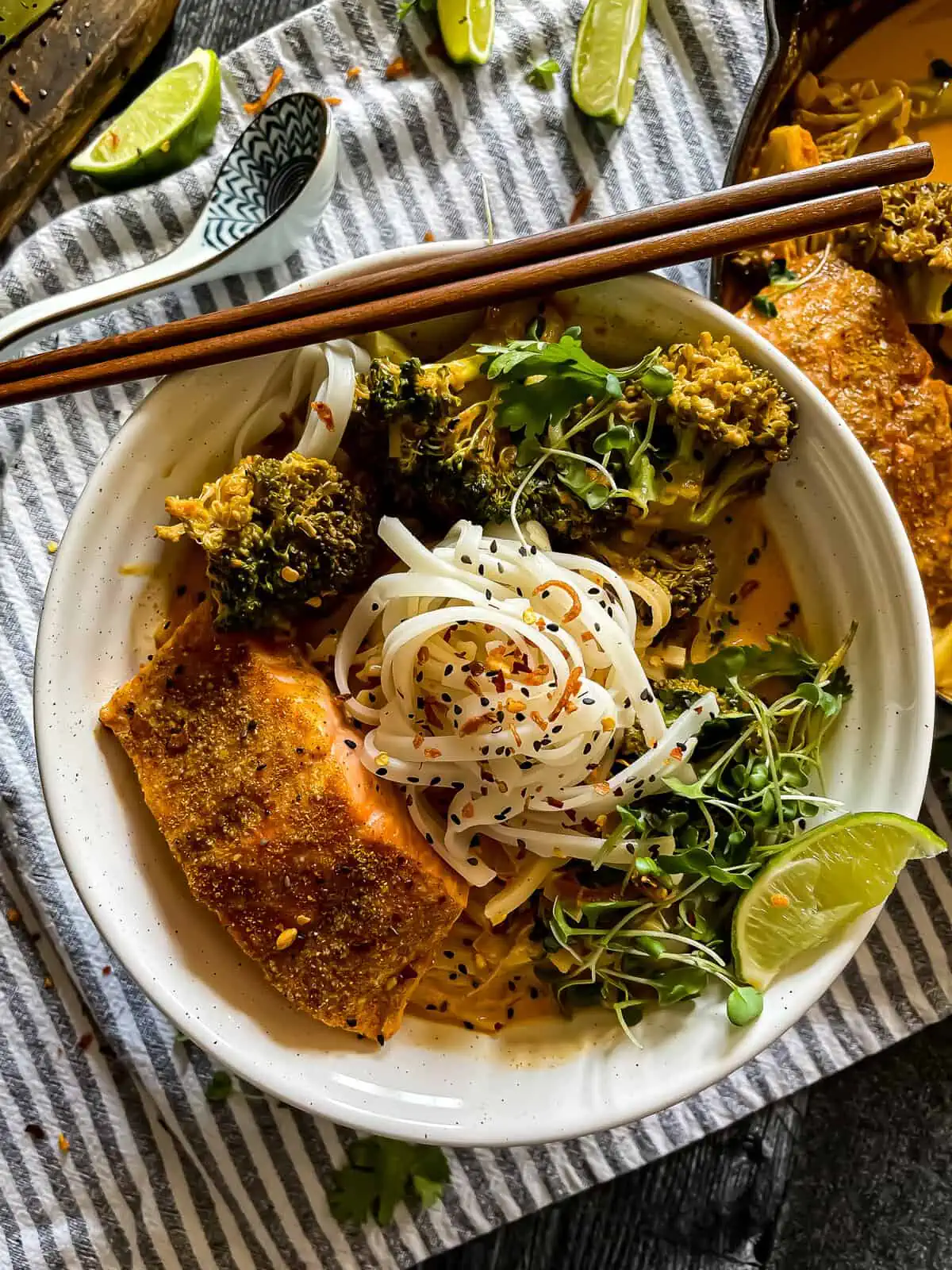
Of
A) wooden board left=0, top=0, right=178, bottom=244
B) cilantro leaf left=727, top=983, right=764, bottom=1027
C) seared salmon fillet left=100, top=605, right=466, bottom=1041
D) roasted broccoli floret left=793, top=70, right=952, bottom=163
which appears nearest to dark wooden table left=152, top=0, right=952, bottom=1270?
wooden board left=0, top=0, right=178, bottom=244

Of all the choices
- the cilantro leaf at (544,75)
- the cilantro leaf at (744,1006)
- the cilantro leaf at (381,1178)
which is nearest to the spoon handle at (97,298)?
the cilantro leaf at (544,75)

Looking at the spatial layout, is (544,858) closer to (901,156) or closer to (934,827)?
(934,827)

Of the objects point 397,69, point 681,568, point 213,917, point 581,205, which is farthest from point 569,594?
point 397,69

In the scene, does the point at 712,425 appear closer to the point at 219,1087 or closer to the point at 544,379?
the point at 544,379

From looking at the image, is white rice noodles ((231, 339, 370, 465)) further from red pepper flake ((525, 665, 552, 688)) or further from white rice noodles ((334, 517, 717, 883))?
red pepper flake ((525, 665, 552, 688))

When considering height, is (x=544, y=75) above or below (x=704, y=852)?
above

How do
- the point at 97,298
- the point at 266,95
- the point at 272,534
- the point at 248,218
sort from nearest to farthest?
the point at 272,534 → the point at 97,298 → the point at 248,218 → the point at 266,95

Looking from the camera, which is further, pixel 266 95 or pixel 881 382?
pixel 266 95
